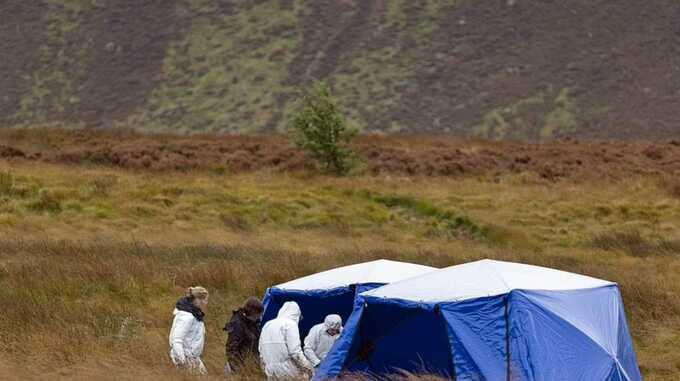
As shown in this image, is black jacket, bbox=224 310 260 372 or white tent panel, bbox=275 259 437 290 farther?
white tent panel, bbox=275 259 437 290

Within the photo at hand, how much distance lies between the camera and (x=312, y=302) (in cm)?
1568

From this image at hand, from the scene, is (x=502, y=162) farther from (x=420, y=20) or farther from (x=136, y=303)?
(x=420, y=20)

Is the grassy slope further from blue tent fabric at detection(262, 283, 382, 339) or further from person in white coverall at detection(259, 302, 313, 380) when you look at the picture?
person in white coverall at detection(259, 302, 313, 380)

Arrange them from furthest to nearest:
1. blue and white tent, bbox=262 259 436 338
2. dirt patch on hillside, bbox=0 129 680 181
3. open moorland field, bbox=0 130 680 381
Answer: dirt patch on hillside, bbox=0 129 680 181 → open moorland field, bbox=0 130 680 381 → blue and white tent, bbox=262 259 436 338

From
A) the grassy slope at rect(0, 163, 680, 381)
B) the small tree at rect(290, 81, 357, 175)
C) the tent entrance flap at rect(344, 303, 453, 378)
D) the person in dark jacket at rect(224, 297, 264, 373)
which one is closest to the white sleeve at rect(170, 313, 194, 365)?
the grassy slope at rect(0, 163, 680, 381)

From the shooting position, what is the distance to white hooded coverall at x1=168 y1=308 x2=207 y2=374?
12.5 meters

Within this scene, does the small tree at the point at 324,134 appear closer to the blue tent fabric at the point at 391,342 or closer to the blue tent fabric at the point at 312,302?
the blue tent fabric at the point at 312,302

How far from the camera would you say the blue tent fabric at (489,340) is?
12.5 m

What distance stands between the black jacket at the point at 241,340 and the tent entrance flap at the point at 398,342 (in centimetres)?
121

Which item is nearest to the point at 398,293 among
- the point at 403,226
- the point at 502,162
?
A: the point at 403,226

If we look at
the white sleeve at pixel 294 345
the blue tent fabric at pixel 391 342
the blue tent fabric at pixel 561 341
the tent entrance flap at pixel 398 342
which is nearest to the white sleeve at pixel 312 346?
the blue tent fabric at pixel 391 342

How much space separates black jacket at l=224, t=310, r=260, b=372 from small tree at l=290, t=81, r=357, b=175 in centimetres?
2650

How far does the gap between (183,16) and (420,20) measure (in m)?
18.3

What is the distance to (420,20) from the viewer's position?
257 feet
